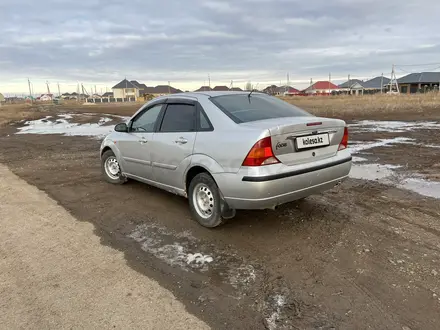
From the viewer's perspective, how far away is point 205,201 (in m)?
4.72

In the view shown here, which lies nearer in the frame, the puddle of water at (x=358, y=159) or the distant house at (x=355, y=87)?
the puddle of water at (x=358, y=159)

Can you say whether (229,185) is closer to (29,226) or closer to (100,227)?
(100,227)

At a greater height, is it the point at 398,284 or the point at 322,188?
the point at 322,188

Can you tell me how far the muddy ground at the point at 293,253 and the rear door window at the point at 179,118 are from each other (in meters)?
1.21

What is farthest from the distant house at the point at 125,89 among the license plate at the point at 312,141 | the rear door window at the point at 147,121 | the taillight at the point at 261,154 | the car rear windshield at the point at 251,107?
the taillight at the point at 261,154

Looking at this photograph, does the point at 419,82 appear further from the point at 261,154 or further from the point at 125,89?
the point at 261,154

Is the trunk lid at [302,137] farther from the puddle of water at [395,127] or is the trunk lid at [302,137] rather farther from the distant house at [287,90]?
the distant house at [287,90]

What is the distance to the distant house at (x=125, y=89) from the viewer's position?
114500 mm

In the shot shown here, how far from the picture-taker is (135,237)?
4547 mm

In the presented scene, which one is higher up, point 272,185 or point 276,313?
point 272,185

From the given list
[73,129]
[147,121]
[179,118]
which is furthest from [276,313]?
[73,129]

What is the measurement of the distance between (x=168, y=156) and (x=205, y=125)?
0.82 meters

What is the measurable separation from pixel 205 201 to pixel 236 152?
0.95 meters

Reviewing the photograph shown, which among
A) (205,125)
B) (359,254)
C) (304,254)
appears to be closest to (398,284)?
(359,254)
